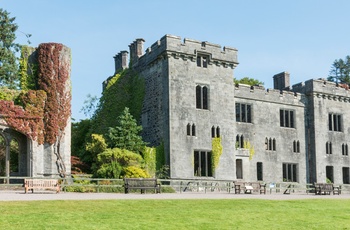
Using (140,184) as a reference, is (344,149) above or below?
above

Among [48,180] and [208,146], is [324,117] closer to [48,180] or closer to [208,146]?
[208,146]

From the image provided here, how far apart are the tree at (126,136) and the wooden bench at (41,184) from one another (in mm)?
8644

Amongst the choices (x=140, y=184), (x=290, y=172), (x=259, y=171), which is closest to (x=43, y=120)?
(x=140, y=184)

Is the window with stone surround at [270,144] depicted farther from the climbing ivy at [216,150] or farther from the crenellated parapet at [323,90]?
the climbing ivy at [216,150]

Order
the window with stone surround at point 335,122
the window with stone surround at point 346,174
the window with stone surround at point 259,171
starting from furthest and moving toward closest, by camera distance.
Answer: the window with stone surround at point 346,174 → the window with stone surround at point 335,122 → the window with stone surround at point 259,171

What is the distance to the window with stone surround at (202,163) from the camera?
116ft

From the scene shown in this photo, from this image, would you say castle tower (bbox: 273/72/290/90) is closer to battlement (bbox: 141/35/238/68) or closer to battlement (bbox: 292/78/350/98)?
battlement (bbox: 292/78/350/98)

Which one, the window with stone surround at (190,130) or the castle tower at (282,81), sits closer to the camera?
the window with stone surround at (190,130)

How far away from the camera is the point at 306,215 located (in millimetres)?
19297

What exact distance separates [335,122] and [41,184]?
27635mm

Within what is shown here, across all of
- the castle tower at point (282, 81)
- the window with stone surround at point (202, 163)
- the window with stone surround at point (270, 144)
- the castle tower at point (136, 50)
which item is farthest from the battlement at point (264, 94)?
the castle tower at point (136, 50)

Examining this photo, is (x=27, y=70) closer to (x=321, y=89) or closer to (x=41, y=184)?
(x=41, y=184)

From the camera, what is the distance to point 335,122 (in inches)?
1742

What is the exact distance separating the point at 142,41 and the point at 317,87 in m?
14.8
